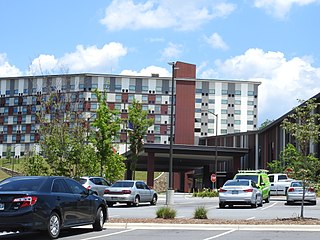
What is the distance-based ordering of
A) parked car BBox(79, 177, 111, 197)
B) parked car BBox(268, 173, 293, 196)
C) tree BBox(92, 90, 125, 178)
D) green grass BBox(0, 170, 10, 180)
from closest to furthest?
parked car BBox(79, 177, 111, 197)
tree BBox(92, 90, 125, 178)
parked car BBox(268, 173, 293, 196)
green grass BBox(0, 170, 10, 180)

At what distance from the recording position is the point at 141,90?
11594cm

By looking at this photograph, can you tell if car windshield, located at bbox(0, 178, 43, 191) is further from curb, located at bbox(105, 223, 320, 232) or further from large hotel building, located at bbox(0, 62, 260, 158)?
large hotel building, located at bbox(0, 62, 260, 158)

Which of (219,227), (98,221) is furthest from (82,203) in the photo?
(219,227)

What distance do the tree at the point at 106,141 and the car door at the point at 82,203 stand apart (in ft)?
92.7

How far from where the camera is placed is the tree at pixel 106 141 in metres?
45.3

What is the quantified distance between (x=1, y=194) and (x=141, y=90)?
10238cm

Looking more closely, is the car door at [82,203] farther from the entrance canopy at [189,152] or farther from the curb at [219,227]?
the entrance canopy at [189,152]

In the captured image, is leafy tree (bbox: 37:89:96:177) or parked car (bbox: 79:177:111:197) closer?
parked car (bbox: 79:177:111:197)

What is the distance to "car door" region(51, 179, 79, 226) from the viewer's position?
1478 cm

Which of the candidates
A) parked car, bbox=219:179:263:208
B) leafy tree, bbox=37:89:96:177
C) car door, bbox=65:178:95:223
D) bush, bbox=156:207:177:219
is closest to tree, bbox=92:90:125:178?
leafy tree, bbox=37:89:96:177

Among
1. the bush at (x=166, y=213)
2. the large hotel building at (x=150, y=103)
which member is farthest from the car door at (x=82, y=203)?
the large hotel building at (x=150, y=103)

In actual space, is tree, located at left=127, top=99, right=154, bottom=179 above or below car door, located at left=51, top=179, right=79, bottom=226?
above

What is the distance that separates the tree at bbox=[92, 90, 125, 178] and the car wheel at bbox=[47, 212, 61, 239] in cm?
2996

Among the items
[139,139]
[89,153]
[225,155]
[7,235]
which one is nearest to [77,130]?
[89,153]
